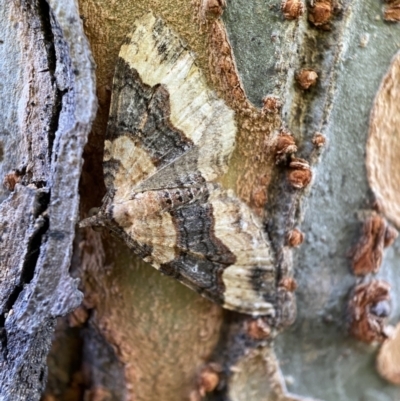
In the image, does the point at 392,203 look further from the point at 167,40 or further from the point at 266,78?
the point at 167,40

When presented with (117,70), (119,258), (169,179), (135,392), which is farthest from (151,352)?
(117,70)

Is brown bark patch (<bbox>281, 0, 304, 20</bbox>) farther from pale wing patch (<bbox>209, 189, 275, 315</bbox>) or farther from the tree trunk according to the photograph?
pale wing patch (<bbox>209, 189, 275, 315</bbox>)

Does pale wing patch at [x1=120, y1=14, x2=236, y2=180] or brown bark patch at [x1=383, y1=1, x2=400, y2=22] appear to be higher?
brown bark patch at [x1=383, y1=1, x2=400, y2=22]

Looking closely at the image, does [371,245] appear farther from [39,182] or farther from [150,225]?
[39,182]

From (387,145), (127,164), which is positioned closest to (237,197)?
(127,164)

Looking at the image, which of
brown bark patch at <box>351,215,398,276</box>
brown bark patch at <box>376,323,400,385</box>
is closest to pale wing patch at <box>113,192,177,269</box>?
brown bark patch at <box>351,215,398,276</box>

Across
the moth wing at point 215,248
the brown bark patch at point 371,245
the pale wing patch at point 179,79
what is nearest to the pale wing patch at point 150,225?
the moth wing at point 215,248

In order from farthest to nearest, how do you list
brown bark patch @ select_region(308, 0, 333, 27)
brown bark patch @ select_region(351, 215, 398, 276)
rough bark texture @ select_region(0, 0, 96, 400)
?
1. brown bark patch @ select_region(351, 215, 398, 276)
2. brown bark patch @ select_region(308, 0, 333, 27)
3. rough bark texture @ select_region(0, 0, 96, 400)

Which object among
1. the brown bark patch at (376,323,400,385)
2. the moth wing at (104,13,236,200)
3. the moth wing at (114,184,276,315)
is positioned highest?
the moth wing at (104,13,236,200)
